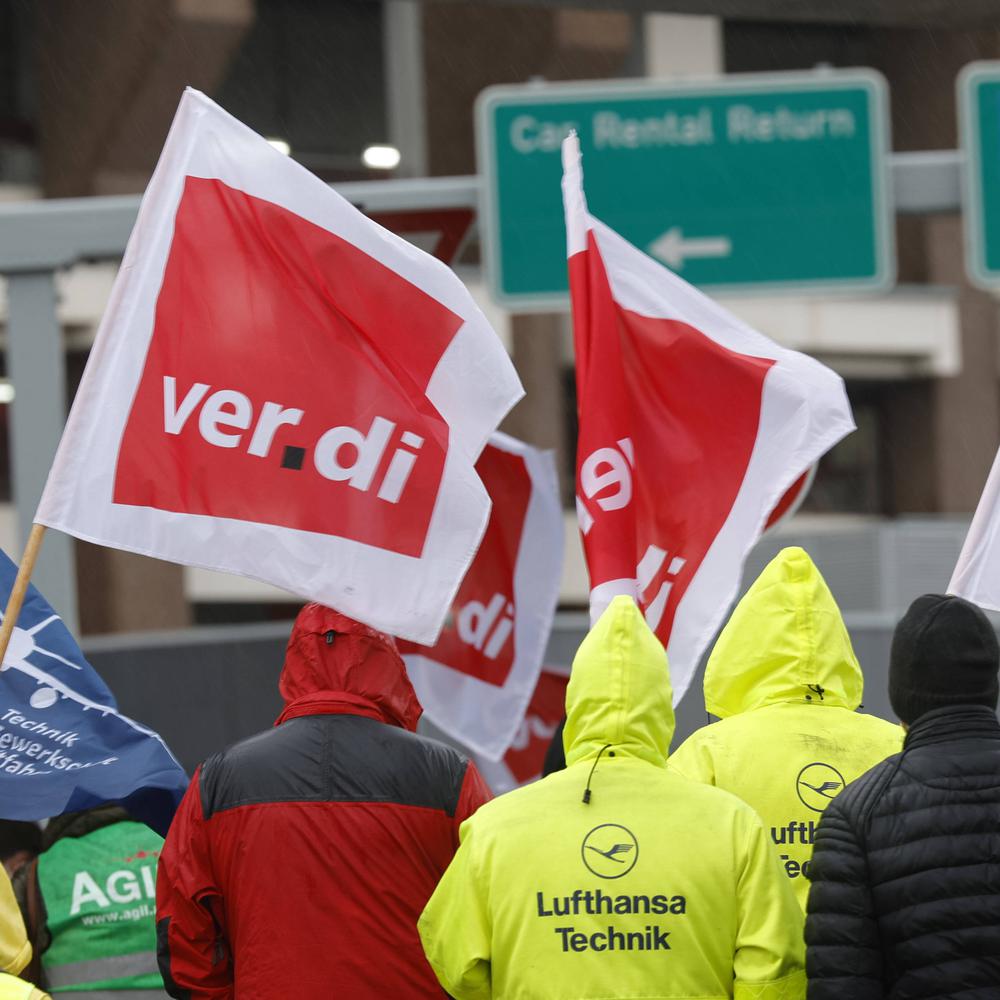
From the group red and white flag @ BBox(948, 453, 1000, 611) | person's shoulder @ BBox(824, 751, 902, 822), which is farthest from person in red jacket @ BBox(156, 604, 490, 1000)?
red and white flag @ BBox(948, 453, 1000, 611)

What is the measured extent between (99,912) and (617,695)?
234 cm

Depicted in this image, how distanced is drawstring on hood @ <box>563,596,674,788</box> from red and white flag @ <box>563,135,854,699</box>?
1.31 metres

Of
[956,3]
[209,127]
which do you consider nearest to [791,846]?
[209,127]

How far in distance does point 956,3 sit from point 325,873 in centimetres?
566

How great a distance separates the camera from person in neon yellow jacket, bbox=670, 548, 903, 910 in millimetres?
4812

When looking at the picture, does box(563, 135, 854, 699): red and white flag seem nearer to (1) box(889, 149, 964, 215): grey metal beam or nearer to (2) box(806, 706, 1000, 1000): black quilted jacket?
(2) box(806, 706, 1000, 1000): black quilted jacket

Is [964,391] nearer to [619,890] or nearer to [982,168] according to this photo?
[982,168]

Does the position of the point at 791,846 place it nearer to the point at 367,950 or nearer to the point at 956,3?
the point at 367,950

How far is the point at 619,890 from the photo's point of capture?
4.09 meters

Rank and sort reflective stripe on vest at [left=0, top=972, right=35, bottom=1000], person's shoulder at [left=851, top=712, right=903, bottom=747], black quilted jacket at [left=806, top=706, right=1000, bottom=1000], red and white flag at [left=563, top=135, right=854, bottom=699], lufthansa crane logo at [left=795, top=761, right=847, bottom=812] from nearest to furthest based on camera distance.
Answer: reflective stripe on vest at [left=0, top=972, right=35, bottom=1000] < black quilted jacket at [left=806, top=706, right=1000, bottom=1000] < lufthansa crane logo at [left=795, top=761, right=847, bottom=812] < person's shoulder at [left=851, top=712, right=903, bottom=747] < red and white flag at [left=563, top=135, right=854, bottom=699]

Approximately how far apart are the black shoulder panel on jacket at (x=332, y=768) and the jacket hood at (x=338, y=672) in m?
0.05

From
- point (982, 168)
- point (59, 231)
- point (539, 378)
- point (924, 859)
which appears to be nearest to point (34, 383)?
point (59, 231)

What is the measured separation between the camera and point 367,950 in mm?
4645

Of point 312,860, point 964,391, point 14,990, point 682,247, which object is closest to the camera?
point 14,990
